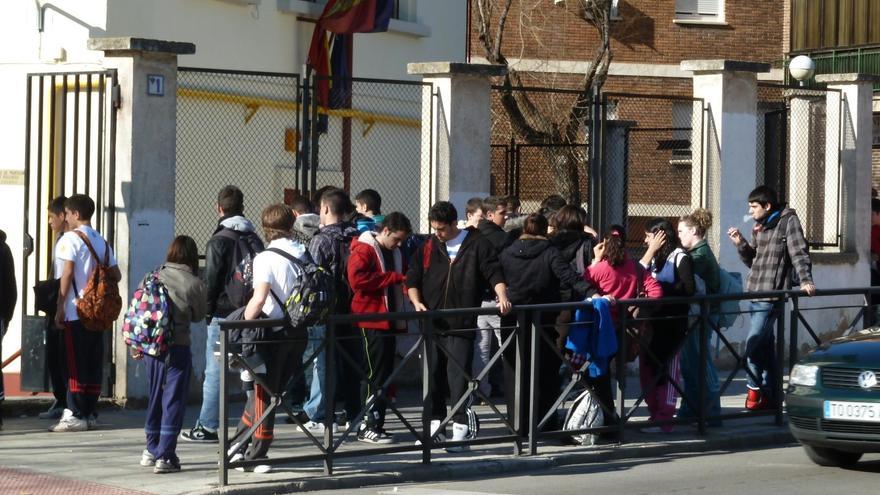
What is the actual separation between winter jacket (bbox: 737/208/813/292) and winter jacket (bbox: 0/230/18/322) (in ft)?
20.9

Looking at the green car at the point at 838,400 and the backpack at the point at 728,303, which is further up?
the backpack at the point at 728,303

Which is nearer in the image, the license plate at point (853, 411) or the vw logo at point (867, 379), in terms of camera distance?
the license plate at point (853, 411)

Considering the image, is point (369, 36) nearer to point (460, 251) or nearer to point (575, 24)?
point (460, 251)

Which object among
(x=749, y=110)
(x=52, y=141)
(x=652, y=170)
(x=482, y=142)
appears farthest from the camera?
(x=652, y=170)

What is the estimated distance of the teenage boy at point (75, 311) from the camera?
38.6 ft

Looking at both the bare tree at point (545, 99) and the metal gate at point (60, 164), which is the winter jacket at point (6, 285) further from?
the bare tree at point (545, 99)

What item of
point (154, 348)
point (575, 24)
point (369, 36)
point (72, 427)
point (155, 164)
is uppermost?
point (575, 24)

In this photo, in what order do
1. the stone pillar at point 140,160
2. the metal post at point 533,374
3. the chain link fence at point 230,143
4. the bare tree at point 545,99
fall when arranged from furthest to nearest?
the bare tree at point 545,99 → the chain link fence at point 230,143 → the stone pillar at point 140,160 → the metal post at point 533,374

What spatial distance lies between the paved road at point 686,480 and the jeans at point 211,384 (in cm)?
181

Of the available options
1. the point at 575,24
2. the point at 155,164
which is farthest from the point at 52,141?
the point at 575,24

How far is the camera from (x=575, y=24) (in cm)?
3731

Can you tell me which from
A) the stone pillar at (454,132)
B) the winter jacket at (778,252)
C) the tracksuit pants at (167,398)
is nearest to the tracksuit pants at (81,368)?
the tracksuit pants at (167,398)

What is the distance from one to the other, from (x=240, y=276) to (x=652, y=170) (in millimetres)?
24461

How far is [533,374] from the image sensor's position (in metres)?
11.0
